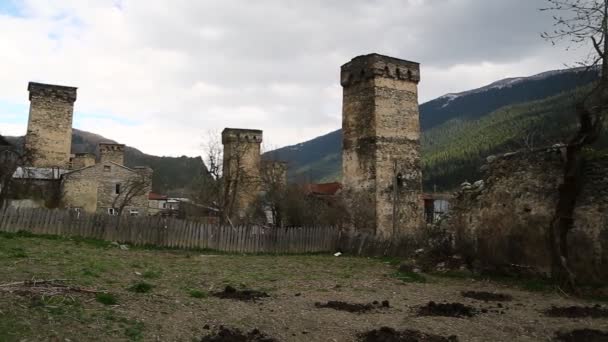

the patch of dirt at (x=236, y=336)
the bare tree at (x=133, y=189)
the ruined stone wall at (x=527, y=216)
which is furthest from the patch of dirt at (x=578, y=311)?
the bare tree at (x=133, y=189)

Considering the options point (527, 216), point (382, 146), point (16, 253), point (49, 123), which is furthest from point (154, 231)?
point (49, 123)

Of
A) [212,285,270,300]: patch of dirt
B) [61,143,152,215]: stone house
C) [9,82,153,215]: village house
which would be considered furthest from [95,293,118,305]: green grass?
→ [61,143,152,215]: stone house

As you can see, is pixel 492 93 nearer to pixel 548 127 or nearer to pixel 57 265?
pixel 548 127

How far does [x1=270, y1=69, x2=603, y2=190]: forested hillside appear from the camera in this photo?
27.0 meters

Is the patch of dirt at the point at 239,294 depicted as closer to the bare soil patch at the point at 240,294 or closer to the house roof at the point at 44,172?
the bare soil patch at the point at 240,294

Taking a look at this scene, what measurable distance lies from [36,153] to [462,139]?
255 ft

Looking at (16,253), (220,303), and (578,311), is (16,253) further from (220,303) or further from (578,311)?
(578,311)

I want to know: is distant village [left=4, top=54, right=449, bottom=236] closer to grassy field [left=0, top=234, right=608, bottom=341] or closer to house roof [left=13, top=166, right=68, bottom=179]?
house roof [left=13, top=166, right=68, bottom=179]

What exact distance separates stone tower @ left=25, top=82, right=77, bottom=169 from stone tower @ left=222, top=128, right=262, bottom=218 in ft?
38.0

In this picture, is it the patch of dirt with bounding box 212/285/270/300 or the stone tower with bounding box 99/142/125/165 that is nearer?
the patch of dirt with bounding box 212/285/270/300

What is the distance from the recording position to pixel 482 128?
A: 3629 inches

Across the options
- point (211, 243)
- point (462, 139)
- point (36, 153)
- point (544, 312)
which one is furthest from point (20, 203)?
point (462, 139)

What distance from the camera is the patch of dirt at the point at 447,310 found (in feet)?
27.7

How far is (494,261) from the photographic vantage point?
13.6m
